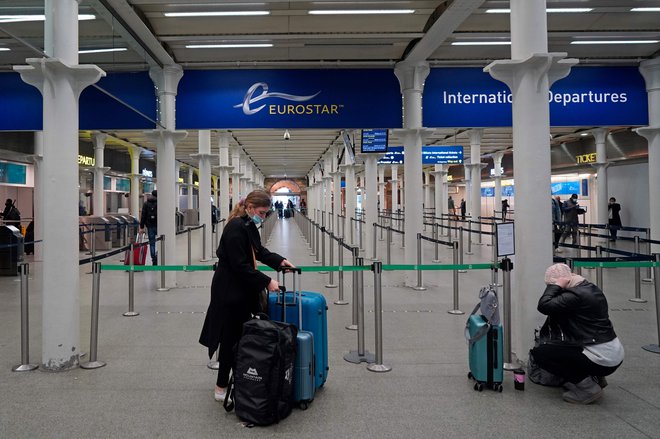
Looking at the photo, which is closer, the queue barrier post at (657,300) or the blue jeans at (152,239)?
the queue barrier post at (657,300)

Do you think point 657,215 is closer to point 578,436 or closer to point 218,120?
point 578,436

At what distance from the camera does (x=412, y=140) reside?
29.7 feet

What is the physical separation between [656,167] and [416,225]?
16.4 feet

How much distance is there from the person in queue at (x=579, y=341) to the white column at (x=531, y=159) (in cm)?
76

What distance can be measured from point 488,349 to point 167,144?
286 inches

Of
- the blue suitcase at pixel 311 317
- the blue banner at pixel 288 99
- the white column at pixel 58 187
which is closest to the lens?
the blue suitcase at pixel 311 317

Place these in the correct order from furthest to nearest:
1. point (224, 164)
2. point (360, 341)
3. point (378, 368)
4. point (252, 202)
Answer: point (224, 164)
point (360, 341)
point (378, 368)
point (252, 202)

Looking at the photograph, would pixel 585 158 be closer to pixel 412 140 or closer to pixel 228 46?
pixel 412 140

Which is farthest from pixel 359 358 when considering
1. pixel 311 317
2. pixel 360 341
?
pixel 311 317

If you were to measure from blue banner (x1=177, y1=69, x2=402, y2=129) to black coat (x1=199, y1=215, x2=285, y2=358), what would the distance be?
5319 mm

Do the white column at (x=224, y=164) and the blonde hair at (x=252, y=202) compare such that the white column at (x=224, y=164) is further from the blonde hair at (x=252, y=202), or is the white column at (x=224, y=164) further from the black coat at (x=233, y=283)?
the black coat at (x=233, y=283)

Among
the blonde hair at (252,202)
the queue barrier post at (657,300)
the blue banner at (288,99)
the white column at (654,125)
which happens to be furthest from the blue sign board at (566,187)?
the blonde hair at (252,202)

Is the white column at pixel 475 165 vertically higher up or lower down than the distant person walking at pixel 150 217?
higher up

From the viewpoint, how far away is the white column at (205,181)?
519 inches
